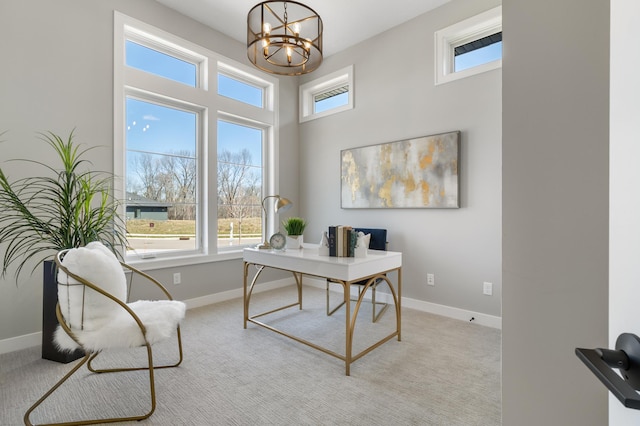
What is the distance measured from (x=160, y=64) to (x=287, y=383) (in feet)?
11.4

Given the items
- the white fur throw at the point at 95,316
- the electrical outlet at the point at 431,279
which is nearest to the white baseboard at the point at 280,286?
the electrical outlet at the point at 431,279

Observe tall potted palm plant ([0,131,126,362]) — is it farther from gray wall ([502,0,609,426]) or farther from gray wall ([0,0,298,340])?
gray wall ([502,0,609,426])

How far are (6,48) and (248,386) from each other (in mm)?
3143

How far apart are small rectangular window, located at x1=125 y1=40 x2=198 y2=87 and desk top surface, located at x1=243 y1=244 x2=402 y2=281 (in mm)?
2293

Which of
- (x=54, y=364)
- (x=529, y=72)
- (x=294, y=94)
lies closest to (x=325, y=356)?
(x=54, y=364)

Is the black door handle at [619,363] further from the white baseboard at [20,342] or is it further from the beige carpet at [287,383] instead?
the white baseboard at [20,342]

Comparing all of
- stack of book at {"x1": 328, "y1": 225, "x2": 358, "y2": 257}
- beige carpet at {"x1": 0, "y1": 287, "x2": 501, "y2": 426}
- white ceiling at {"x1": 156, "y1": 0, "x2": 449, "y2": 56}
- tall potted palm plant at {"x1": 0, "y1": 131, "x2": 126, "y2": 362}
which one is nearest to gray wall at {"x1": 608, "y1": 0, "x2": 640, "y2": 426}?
beige carpet at {"x1": 0, "y1": 287, "x2": 501, "y2": 426}

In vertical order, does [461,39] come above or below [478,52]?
above

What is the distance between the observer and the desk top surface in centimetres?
211

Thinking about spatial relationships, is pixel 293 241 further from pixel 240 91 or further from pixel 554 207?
pixel 240 91

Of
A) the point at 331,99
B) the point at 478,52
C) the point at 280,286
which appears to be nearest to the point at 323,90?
the point at 331,99

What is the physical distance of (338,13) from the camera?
11.2 feet

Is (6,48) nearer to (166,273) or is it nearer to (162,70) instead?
(162,70)

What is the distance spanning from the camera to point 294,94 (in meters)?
4.67
